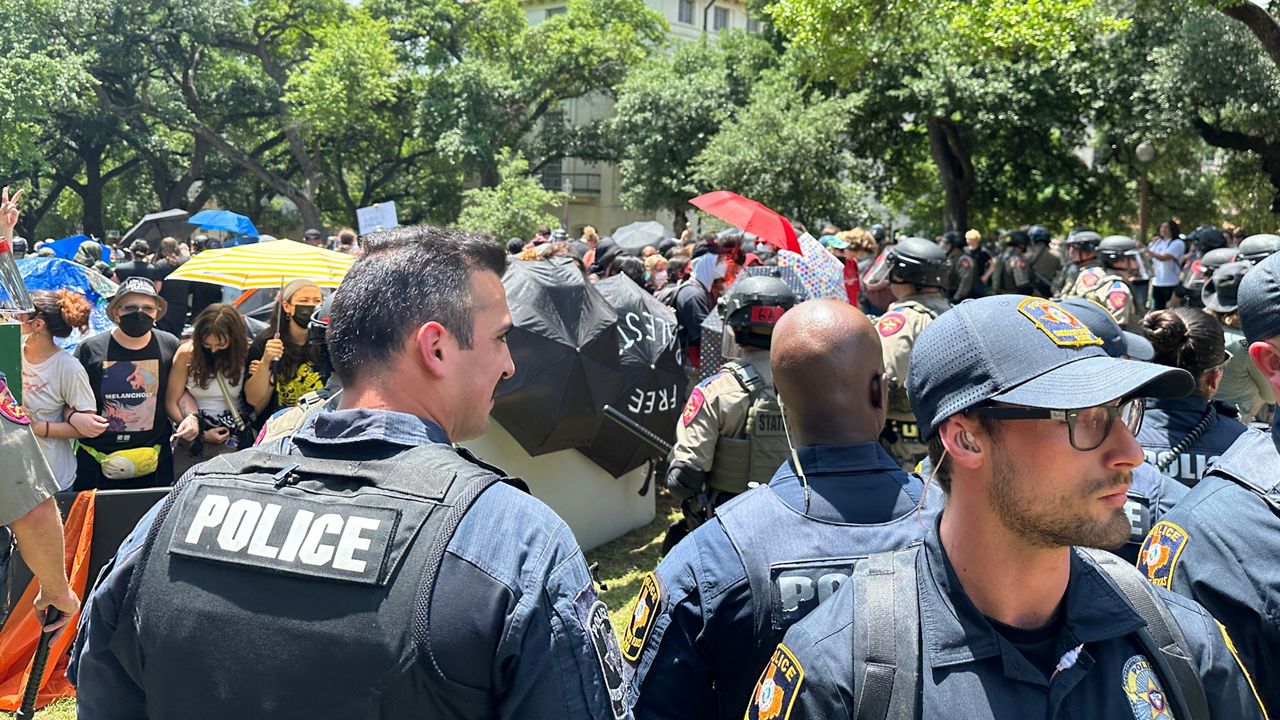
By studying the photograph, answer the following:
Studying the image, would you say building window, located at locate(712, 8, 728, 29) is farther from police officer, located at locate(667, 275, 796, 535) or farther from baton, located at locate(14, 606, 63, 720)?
baton, located at locate(14, 606, 63, 720)

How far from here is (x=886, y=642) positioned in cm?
164

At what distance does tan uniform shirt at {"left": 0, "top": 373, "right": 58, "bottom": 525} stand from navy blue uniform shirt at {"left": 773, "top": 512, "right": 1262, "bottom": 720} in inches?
113

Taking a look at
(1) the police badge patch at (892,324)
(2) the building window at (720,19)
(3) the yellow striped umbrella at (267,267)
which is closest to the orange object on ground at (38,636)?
(3) the yellow striped umbrella at (267,267)

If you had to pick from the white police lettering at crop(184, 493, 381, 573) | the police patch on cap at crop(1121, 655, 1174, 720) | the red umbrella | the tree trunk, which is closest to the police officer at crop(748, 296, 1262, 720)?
the police patch on cap at crop(1121, 655, 1174, 720)

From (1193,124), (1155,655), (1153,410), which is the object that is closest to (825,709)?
(1155,655)

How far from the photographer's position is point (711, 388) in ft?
14.4

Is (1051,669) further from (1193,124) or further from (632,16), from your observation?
(632,16)

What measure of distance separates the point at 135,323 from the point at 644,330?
313cm

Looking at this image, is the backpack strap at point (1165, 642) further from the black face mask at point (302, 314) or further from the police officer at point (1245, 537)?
the black face mask at point (302, 314)

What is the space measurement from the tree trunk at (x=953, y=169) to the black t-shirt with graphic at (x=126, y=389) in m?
20.2

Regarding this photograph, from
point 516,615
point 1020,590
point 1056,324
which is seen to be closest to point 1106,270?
point 1056,324

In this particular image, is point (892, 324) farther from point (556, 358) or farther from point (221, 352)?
point (221, 352)

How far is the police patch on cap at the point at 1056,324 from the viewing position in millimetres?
1728

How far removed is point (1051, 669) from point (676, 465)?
2.78m
